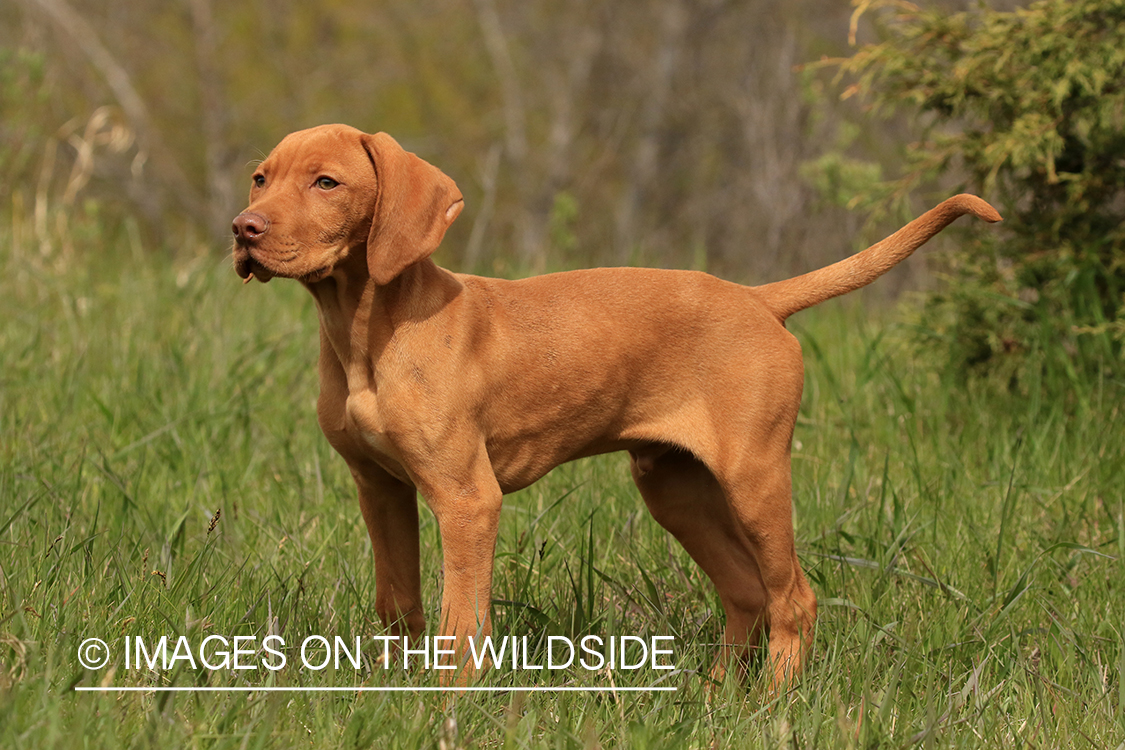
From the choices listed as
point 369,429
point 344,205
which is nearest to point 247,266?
point 344,205

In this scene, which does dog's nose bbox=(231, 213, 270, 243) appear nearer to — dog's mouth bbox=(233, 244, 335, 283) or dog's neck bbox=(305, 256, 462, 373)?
dog's mouth bbox=(233, 244, 335, 283)

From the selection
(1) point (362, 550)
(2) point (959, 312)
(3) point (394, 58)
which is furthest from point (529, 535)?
(3) point (394, 58)

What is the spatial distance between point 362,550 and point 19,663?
1474mm

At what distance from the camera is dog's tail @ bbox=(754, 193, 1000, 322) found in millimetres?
3225

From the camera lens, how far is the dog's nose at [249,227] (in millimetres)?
2576

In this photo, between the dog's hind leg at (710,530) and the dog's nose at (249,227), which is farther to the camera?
the dog's hind leg at (710,530)

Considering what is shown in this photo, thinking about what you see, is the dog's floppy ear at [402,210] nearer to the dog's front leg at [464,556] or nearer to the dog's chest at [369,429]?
the dog's chest at [369,429]

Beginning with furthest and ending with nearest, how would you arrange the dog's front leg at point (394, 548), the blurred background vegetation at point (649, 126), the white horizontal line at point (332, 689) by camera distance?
1. the blurred background vegetation at point (649, 126)
2. the dog's front leg at point (394, 548)
3. the white horizontal line at point (332, 689)

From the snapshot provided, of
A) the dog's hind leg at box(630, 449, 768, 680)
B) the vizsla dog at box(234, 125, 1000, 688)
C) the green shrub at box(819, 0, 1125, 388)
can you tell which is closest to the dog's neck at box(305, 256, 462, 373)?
the vizsla dog at box(234, 125, 1000, 688)

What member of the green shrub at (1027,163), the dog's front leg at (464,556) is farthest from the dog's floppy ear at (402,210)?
the green shrub at (1027,163)

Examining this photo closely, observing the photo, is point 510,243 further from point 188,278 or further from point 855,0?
point 855,0

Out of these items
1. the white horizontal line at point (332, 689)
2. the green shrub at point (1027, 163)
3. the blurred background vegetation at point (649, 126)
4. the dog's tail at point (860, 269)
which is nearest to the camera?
the white horizontal line at point (332, 689)

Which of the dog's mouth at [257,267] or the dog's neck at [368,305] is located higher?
the dog's mouth at [257,267]

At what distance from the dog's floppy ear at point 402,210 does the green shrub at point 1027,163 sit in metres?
2.69
